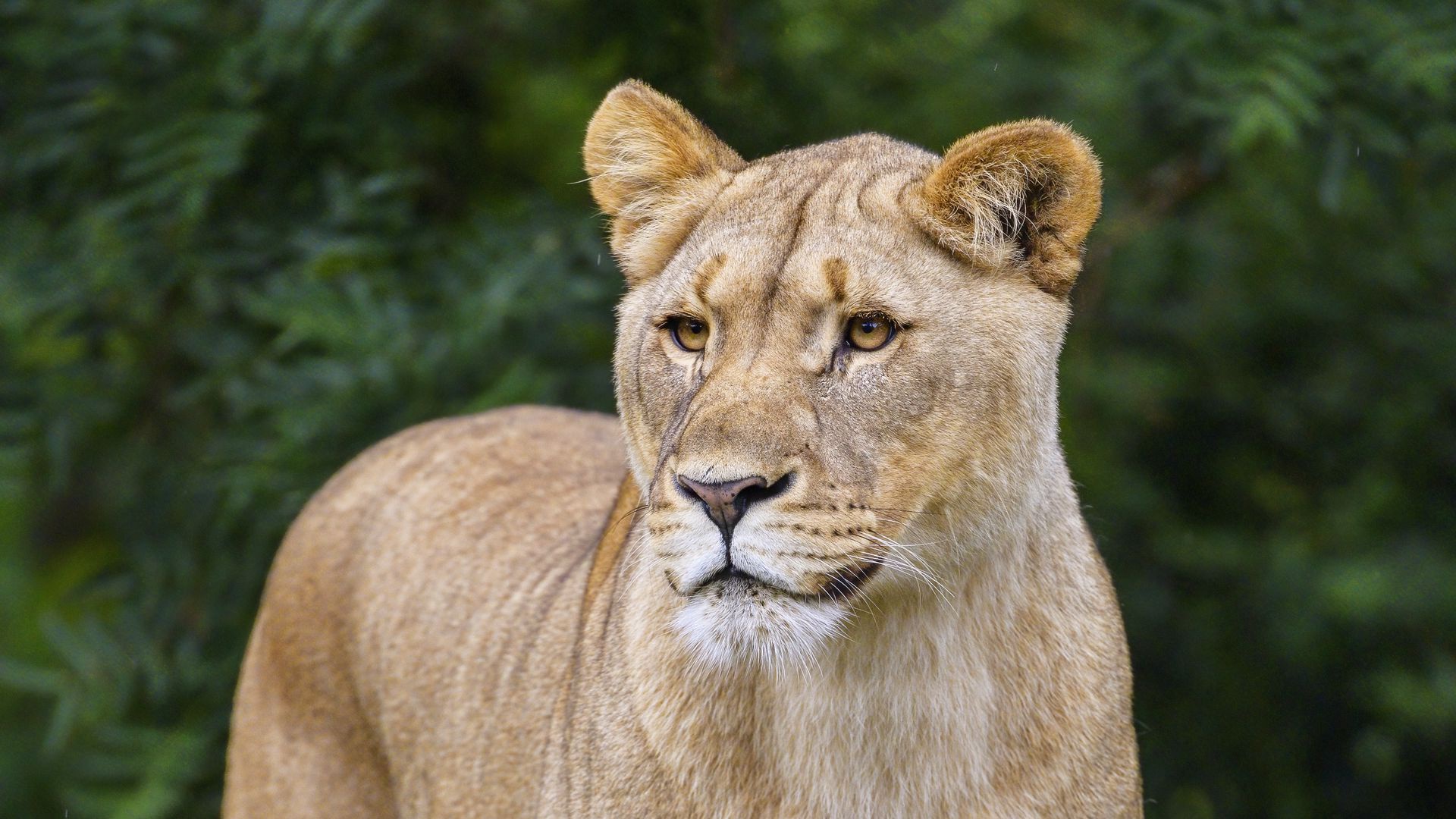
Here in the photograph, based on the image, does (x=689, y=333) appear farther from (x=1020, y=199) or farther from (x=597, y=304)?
(x=597, y=304)

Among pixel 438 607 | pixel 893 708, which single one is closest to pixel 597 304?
pixel 438 607

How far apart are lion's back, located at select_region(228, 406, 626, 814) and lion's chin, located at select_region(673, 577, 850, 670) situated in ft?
2.92

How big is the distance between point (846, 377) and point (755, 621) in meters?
0.43

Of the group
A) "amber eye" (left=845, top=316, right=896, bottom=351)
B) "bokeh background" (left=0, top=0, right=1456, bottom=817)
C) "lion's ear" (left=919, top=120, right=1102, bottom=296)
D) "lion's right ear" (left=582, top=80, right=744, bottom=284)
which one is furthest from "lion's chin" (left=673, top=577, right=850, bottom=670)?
"bokeh background" (left=0, top=0, right=1456, bottom=817)

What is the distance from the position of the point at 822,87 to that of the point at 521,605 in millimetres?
3783

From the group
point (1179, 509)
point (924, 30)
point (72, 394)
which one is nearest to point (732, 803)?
point (72, 394)

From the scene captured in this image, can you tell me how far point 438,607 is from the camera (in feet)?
13.4

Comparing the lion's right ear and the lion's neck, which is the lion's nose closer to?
the lion's neck

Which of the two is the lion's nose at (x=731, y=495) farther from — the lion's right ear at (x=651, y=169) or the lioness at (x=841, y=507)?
the lion's right ear at (x=651, y=169)

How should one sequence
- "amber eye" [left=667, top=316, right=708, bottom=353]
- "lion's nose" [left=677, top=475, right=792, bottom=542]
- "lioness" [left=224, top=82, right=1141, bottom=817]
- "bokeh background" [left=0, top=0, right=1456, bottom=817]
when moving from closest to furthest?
1. "lion's nose" [left=677, top=475, right=792, bottom=542]
2. "lioness" [left=224, top=82, right=1141, bottom=817]
3. "amber eye" [left=667, top=316, right=708, bottom=353]
4. "bokeh background" [left=0, top=0, right=1456, bottom=817]

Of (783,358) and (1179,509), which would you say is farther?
(1179,509)

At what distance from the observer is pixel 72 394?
22.0 feet

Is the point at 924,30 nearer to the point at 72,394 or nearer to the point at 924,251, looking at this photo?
the point at 72,394

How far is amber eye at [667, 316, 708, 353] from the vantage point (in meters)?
3.08
